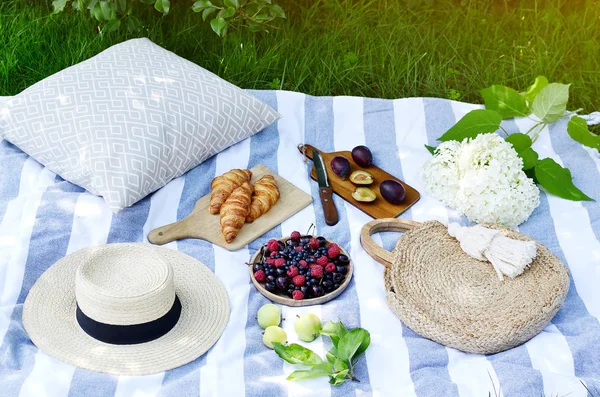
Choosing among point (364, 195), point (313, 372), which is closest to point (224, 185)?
point (364, 195)

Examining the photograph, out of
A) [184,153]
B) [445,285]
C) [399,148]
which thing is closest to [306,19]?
[399,148]

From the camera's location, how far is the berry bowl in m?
2.38

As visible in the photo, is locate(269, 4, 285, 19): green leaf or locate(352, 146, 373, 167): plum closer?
locate(352, 146, 373, 167): plum

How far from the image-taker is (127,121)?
2.77 m

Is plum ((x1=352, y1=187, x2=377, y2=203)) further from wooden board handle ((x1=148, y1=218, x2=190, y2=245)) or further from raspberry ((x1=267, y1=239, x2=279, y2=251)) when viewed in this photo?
wooden board handle ((x1=148, y1=218, x2=190, y2=245))

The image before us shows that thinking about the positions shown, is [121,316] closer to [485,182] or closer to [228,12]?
[485,182]

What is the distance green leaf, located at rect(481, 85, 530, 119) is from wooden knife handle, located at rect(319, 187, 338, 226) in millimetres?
921

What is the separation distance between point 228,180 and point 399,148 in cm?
78

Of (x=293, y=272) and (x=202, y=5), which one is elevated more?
(x=202, y=5)

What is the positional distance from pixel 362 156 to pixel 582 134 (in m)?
0.91

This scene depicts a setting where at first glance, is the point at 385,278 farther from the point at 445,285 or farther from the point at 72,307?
the point at 72,307

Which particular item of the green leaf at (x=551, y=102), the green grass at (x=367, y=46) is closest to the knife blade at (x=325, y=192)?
the green grass at (x=367, y=46)

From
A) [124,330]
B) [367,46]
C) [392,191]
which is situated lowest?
[367,46]

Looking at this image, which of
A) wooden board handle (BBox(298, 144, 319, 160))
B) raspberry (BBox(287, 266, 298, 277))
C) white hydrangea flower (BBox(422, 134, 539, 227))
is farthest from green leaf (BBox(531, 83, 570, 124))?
raspberry (BBox(287, 266, 298, 277))
